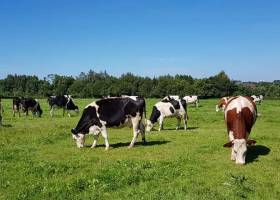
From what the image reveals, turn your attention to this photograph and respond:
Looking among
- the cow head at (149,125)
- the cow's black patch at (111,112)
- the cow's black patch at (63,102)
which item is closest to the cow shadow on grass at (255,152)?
the cow's black patch at (111,112)

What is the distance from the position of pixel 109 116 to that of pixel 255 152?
6508 millimetres

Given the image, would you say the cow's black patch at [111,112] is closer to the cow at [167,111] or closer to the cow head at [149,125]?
the cow head at [149,125]

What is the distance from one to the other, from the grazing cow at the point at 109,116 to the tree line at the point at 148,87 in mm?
82468

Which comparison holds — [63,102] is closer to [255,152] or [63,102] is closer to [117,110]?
[117,110]

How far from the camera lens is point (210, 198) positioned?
10.2 meters

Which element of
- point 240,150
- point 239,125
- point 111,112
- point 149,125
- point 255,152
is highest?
point 111,112

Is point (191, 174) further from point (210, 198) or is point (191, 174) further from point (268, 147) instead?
point (268, 147)

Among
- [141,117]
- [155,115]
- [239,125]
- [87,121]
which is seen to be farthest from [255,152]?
[155,115]

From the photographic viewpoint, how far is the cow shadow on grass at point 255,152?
15.7m

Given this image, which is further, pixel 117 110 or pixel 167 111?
pixel 167 111

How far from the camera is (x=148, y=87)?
449 feet

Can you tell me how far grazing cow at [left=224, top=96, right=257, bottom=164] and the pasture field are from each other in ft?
1.58

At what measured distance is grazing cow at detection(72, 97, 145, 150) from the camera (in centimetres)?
1947

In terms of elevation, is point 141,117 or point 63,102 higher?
point 63,102
